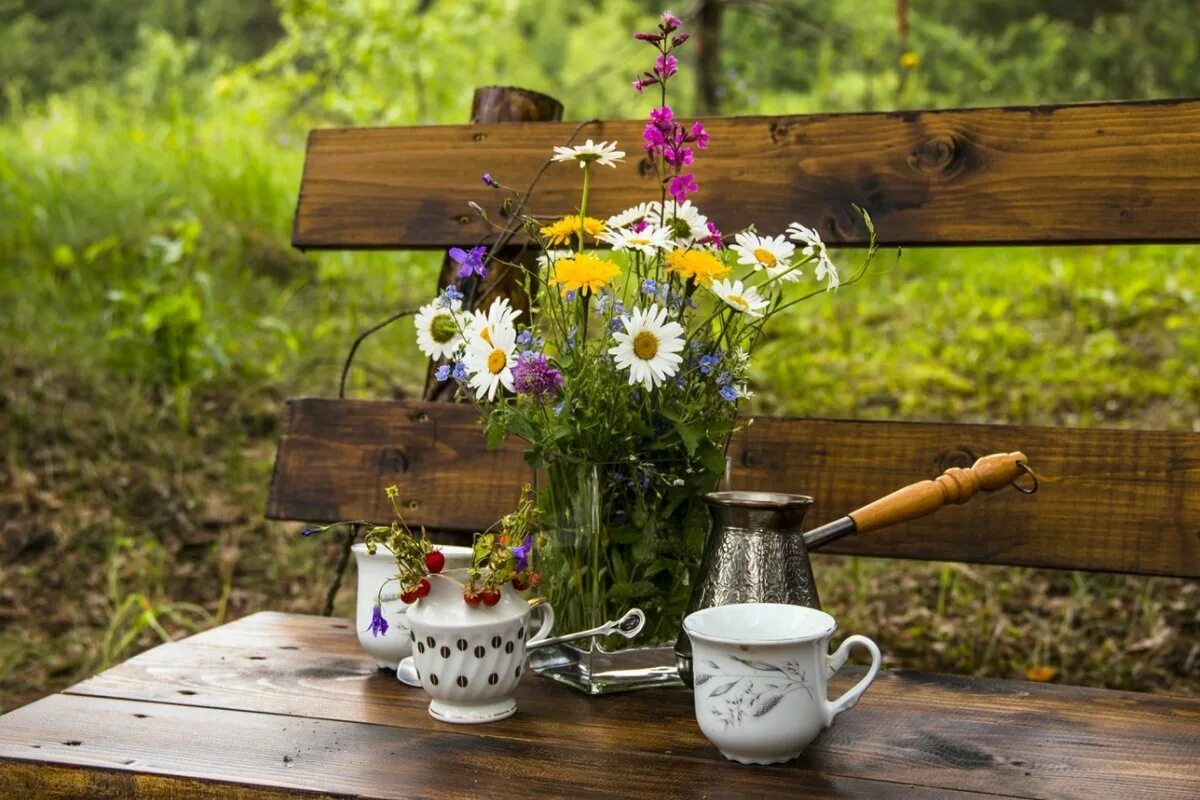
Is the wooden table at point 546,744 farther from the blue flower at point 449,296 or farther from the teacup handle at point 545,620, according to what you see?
the blue flower at point 449,296

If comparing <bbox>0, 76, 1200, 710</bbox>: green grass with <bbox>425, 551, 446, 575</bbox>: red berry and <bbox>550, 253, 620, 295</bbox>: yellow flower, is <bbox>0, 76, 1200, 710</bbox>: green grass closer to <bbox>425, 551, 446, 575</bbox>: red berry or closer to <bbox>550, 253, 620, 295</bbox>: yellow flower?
<bbox>425, 551, 446, 575</bbox>: red berry

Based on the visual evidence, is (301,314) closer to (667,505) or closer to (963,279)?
(963,279)

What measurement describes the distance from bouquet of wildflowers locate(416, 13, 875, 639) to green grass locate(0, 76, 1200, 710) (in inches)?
53.9

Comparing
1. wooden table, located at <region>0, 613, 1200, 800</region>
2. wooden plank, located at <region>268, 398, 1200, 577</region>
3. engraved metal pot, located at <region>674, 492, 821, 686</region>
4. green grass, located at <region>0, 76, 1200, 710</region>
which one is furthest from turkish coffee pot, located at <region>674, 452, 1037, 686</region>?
green grass, located at <region>0, 76, 1200, 710</region>

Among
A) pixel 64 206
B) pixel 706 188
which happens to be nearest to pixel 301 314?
pixel 64 206

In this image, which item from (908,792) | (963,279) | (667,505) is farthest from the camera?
(963,279)

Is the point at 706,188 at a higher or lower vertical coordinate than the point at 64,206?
lower

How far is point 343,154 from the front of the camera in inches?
68.4

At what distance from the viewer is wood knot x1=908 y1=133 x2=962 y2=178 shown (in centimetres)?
151

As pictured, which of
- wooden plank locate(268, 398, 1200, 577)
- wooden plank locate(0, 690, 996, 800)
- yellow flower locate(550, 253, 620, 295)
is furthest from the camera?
wooden plank locate(268, 398, 1200, 577)

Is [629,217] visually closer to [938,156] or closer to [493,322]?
[493,322]

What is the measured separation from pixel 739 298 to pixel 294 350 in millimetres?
2518

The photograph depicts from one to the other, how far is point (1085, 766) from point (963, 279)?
11.0 feet

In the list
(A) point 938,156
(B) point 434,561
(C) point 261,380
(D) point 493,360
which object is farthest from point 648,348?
(C) point 261,380
